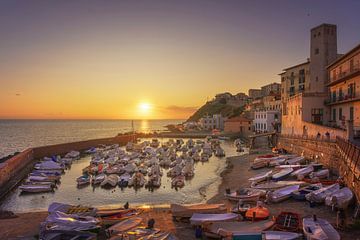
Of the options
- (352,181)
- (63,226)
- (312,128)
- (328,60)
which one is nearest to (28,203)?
(63,226)

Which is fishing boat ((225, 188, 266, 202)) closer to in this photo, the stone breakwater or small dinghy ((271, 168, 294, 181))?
small dinghy ((271, 168, 294, 181))

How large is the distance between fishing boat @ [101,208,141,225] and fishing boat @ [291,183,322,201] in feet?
37.8

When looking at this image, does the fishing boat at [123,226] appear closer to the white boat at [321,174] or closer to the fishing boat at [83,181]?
the white boat at [321,174]

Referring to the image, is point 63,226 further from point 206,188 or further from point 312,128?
point 312,128

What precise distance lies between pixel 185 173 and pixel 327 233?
80.7ft

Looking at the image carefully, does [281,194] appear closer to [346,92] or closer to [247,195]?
[247,195]

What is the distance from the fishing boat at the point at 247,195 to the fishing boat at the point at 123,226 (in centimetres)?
904

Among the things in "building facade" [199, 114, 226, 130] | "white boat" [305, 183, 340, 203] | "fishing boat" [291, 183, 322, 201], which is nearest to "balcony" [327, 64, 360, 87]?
"fishing boat" [291, 183, 322, 201]

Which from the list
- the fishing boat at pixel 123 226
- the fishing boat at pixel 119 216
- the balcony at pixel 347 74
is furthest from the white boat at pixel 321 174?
the fishing boat at pixel 123 226

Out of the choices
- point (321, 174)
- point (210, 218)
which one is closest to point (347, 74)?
point (321, 174)

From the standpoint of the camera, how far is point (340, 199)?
18578 millimetres

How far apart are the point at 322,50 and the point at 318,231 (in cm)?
4924

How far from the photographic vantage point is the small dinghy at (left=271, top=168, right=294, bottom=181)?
2976cm

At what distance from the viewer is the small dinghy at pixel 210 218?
17.3 meters
